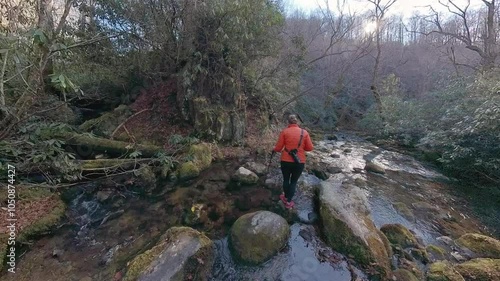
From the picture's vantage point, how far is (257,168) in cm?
835

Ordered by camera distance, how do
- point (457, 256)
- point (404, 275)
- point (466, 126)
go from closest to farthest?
point (404, 275) < point (457, 256) < point (466, 126)

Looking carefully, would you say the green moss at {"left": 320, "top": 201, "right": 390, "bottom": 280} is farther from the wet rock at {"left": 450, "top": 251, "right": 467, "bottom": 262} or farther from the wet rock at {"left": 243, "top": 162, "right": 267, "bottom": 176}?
the wet rock at {"left": 243, "top": 162, "right": 267, "bottom": 176}

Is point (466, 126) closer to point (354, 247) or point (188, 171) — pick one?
point (354, 247)

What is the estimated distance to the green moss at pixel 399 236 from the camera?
4.70m

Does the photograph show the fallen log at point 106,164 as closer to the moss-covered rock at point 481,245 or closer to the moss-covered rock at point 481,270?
the moss-covered rock at point 481,270

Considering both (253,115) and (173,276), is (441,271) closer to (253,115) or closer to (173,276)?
(173,276)

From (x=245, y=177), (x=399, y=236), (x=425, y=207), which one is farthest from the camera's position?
(x=245, y=177)

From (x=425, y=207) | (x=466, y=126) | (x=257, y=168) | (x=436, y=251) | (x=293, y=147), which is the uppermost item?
(x=466, y=126)

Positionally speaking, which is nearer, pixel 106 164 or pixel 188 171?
pixel 106 164

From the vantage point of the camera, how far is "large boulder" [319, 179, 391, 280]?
398 cm

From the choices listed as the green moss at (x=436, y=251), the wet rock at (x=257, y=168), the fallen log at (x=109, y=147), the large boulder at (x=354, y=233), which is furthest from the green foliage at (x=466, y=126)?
the fallen log at (x=109, y=147)

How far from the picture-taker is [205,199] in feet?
20.4

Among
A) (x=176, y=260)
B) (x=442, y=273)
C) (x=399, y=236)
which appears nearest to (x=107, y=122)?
(x=176, y=260)

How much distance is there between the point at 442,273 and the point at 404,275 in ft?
2.02
